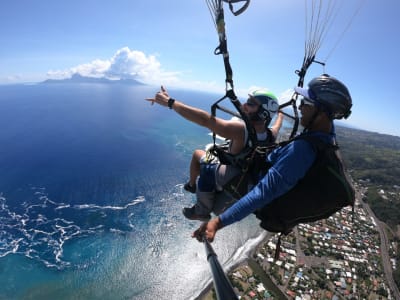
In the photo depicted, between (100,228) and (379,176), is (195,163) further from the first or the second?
(379,176)

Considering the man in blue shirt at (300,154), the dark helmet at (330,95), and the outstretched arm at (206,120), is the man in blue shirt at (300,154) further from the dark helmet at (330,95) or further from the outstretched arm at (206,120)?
the outstretched arm at (206,120)

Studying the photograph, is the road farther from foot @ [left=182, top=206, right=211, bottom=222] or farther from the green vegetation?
foot @ [left=182, top=206, right=211, bottom=222]

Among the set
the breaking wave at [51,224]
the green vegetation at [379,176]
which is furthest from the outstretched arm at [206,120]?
the green vegetation at [379,176]

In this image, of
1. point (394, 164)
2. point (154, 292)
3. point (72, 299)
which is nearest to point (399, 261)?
point (154, 292)

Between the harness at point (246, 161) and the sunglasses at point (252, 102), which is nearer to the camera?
the harness at point (246, 161)

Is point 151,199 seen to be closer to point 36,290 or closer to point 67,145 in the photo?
point 36,290

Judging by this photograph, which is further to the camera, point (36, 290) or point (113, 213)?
point (113, 213)

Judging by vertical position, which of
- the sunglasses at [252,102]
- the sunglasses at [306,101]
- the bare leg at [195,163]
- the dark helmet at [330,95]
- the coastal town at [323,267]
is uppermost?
the dark helmet at [330,95]
